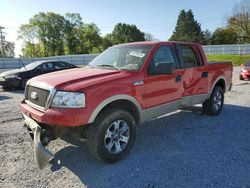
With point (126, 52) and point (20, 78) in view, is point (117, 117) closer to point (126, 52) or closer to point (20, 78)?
point (126, 52)

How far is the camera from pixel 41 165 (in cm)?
353

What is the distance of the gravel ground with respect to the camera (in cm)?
352

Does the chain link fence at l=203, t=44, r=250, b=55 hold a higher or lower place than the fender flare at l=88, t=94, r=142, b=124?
higher

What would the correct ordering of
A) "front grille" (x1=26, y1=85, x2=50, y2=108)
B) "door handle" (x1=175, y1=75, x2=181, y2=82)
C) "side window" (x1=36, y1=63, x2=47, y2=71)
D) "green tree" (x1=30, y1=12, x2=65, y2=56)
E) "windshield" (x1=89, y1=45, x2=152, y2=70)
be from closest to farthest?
"front grille" (x1=26, y1=85, x2=50, y2=108) < "windshield" (x1=89, y1=45, x2=152, y2=70) < "door handle" (x1=175, y1=75, x2=181, y2=82) < "side window" (x1=36, y1=63, x2=47, y2=71) < "green tree" (x1=30, y1=12, x2=65, y2=56)

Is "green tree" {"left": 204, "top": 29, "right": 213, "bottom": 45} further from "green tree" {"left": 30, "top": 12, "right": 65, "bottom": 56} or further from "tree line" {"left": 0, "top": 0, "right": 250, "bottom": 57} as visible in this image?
"green tree" {"left": 30, "top": 12, "right": 65, "bottom": 56}

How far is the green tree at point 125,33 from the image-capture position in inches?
3039

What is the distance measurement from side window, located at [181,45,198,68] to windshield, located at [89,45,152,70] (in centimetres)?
113

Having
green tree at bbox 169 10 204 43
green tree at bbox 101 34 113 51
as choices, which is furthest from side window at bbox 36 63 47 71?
green tree at bbox 169 10 204 43

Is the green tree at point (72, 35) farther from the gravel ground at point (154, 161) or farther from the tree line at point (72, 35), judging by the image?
the gravel ground at point (154, 161)

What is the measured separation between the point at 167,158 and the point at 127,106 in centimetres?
108

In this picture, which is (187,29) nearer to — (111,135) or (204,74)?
(204,74)

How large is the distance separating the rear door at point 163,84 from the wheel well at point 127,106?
0.88 ft

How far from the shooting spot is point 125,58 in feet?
16.4

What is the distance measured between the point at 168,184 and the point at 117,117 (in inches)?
48.5
